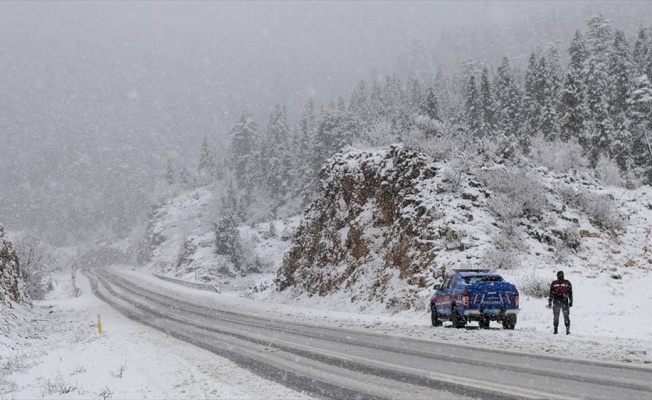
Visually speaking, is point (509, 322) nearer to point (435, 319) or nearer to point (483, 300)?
point (483, 300)

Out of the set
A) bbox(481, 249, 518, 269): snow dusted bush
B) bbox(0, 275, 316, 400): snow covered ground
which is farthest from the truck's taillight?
bbox(0, 275, 316, 400): snow covered ground

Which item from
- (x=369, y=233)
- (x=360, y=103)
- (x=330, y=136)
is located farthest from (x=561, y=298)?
(x=360, y=103)

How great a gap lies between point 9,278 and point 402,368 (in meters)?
22.6

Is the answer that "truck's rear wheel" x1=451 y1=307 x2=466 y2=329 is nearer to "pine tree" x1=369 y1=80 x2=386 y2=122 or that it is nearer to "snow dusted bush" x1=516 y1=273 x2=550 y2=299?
"snow dusted bush" x1=516 y1=273 x2=550 y2=299

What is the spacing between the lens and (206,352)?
1355 cm

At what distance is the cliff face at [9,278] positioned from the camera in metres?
22.3

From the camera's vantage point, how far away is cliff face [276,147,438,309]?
23.2 metres

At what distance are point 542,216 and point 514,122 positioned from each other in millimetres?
43376

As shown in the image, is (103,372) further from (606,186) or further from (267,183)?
(267,183)

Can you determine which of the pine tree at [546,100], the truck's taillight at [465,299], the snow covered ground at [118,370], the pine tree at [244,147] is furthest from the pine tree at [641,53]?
the pine tree at [244,147]

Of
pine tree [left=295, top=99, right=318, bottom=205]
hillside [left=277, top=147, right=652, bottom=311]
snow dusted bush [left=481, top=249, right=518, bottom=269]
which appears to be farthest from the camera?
pine tree [left=295, top=99, right=318, bottom=205]

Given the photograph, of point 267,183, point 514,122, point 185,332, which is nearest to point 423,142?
point 185,332

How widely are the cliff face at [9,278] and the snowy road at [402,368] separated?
1037 centimetres

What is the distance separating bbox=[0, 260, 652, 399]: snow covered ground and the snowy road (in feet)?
2.38
